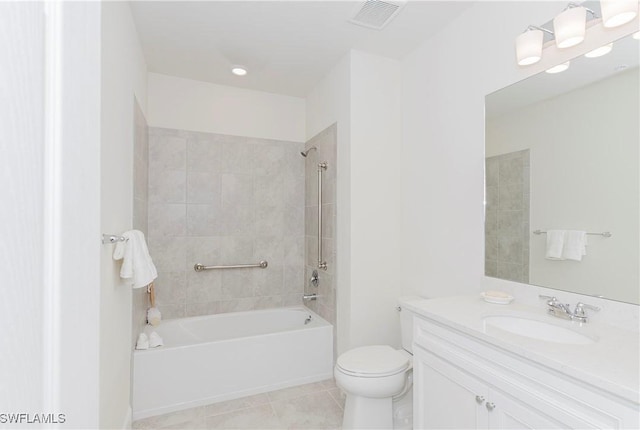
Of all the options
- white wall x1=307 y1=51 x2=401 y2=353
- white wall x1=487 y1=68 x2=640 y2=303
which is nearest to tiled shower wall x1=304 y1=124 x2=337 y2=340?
white wall x1=307 y1=51 x2=401 y2=353

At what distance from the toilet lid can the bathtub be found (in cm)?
69

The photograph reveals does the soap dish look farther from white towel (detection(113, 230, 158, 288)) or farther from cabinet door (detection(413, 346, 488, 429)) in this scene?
white towel (detection(113, 230, 158, 288))

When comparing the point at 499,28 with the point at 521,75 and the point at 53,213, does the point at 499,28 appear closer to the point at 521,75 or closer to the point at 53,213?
the point at 521,75

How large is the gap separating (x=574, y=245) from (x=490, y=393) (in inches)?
30.3

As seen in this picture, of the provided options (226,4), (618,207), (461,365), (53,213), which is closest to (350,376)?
(461,365)

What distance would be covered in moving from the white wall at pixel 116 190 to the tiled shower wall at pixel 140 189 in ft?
0.53

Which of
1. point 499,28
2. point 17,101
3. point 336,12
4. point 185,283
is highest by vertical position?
point 336,12

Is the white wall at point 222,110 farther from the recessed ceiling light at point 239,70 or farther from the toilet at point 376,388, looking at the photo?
the toilet at point 376,388

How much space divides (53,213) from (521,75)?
199 cm

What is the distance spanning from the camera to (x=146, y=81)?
275cm

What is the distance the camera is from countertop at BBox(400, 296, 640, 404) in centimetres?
86

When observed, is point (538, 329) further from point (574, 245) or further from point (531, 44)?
point (531, 44)

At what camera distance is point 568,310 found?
4.45ft

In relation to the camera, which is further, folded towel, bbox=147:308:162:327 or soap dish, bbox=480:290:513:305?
folded towel, bbox=147:308:162:327
